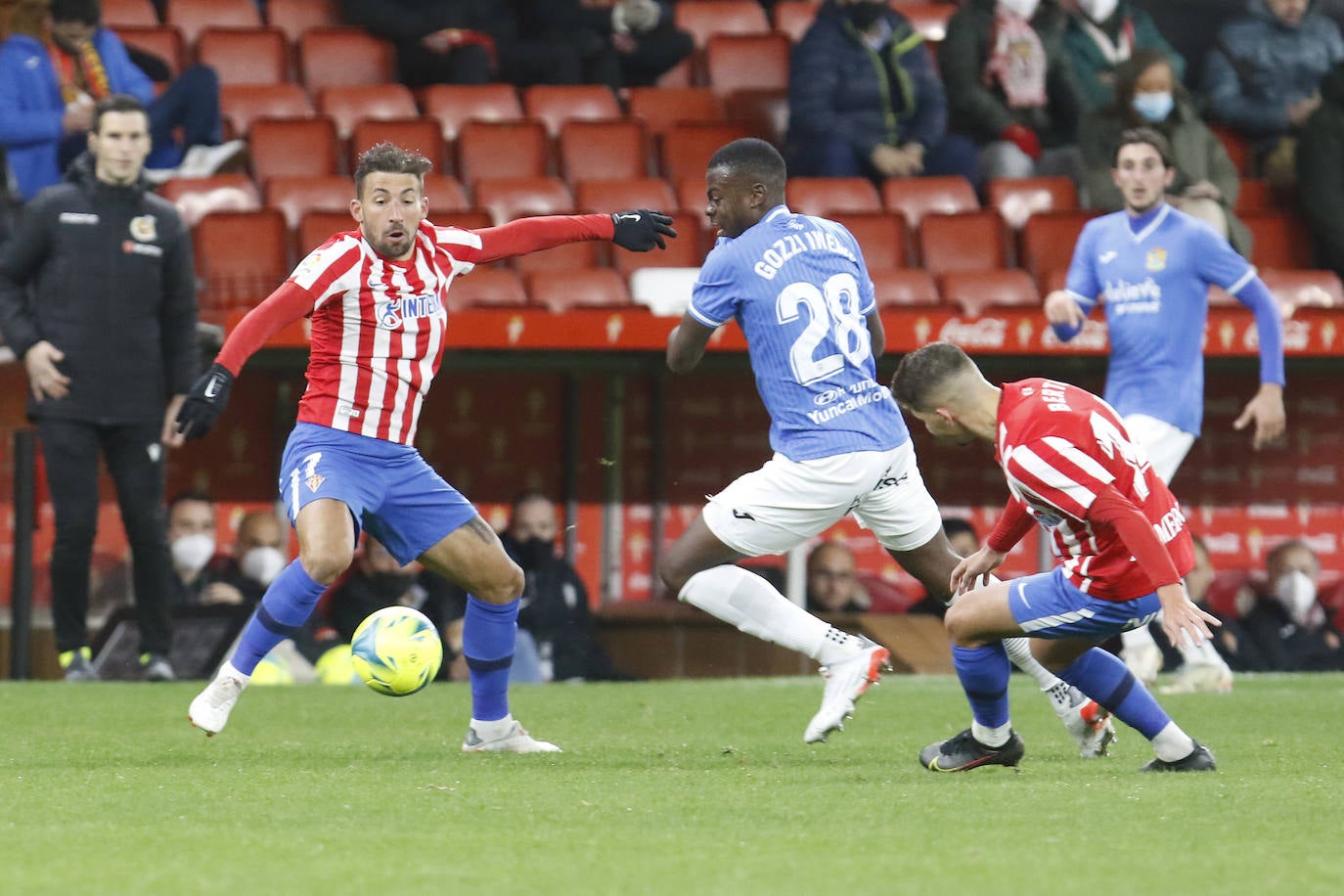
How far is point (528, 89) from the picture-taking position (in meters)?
13.7

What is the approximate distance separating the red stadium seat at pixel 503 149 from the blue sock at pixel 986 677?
7531mm

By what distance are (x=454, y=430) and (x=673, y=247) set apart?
172cm

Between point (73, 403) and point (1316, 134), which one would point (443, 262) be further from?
point (1316, 134)

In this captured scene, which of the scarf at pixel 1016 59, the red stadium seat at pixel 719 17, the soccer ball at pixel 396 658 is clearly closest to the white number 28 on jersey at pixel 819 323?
the soccer ball at pixel 396 658

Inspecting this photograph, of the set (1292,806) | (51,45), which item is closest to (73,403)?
(51,45)

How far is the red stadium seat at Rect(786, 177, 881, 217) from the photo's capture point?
12570mm

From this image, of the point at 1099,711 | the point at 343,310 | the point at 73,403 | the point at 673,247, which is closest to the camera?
the point at 1099,711

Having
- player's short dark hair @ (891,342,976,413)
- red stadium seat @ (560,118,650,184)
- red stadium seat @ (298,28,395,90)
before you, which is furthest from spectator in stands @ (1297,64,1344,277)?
player's short dark hair @ (891,342,976,413)

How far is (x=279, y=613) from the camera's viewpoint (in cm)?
646

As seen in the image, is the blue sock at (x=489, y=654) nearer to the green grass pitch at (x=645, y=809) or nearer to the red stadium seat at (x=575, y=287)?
the green grass pitch at (x=645, y=809)

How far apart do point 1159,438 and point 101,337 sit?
4.57m

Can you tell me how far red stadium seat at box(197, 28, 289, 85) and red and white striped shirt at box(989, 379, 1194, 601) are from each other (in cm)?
897

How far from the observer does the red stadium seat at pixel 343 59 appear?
13.8 meters

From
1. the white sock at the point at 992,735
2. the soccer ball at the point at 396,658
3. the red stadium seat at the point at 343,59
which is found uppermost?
the red stadium seat at the point at 343,59
